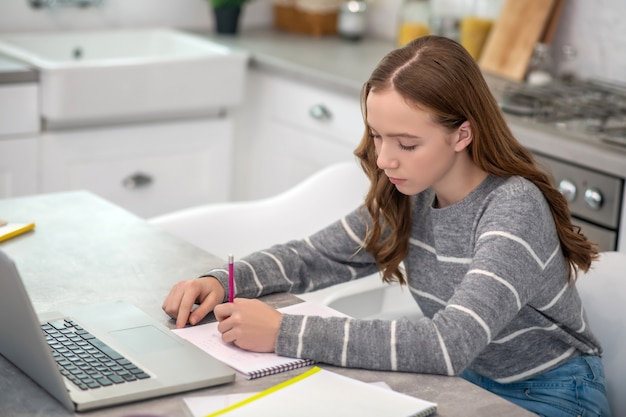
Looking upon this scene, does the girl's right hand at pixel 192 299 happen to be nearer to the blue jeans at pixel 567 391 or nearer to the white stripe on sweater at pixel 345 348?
the white stripe on sweater at pixel 345 348

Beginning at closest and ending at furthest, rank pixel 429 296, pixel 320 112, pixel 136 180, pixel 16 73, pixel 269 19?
pixel 429 296
pixel 16 73
pixel 320 112
pixel 136 180
pixel 269 19

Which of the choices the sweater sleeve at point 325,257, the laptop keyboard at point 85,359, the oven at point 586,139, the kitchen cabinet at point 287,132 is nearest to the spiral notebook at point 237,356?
the laptop keyboard at point 85,359

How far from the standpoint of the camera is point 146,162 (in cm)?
321

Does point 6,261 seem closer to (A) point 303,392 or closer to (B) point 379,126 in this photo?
(A) point 303,392

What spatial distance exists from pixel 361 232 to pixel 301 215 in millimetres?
582

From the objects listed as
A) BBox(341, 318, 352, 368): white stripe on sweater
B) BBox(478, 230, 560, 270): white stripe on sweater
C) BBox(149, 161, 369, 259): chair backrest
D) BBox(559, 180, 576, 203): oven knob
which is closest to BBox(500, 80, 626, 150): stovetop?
BBox(559, 180, 576, 203): oven knob

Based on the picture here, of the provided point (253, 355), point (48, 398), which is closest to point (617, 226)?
point (253, 355)

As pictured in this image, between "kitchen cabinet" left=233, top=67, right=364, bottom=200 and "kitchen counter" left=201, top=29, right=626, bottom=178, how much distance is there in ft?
0.15

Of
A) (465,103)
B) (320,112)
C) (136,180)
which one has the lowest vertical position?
(136,180)

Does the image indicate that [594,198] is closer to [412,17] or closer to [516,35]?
[516,35]

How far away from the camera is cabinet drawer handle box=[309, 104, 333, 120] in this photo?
304 cm

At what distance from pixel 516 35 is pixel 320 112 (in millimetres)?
618

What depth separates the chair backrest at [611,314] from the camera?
1682 millimetres

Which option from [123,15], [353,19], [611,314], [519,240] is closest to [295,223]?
[611,314]
